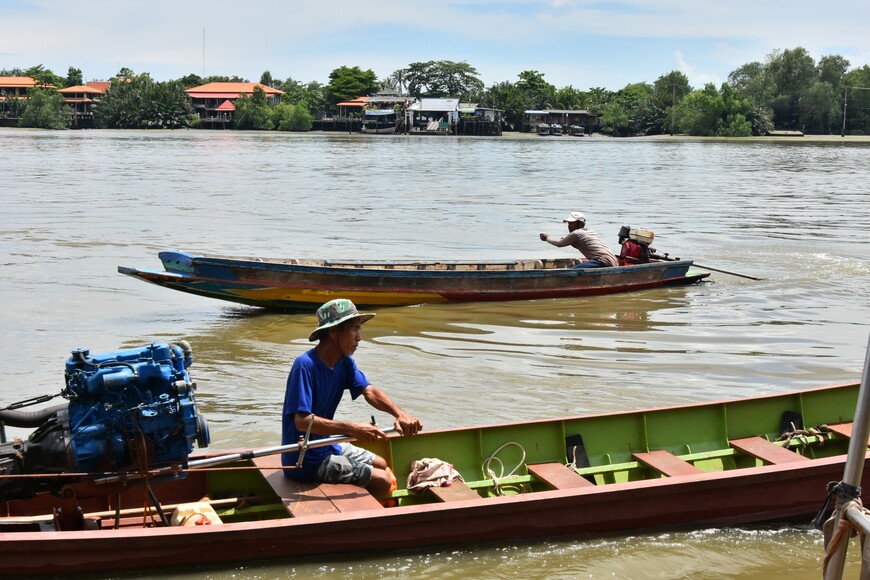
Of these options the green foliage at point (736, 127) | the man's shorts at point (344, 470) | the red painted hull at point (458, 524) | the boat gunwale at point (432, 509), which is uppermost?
the green foliage at point (736, 127)

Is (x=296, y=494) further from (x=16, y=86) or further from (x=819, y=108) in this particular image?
(x=16, y=86)

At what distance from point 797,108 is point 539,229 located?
108 metres

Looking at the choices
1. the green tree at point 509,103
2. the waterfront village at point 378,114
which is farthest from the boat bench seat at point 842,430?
the green tree at point 509,103

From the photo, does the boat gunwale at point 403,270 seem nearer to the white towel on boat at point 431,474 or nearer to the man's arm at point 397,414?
the white towel on boat at point 431,474

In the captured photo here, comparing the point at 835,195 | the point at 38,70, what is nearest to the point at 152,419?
the point at 835,195

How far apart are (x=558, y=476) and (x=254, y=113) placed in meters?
133

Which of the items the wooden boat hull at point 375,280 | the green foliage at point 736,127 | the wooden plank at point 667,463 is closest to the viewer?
the wooden plank at point 667,463

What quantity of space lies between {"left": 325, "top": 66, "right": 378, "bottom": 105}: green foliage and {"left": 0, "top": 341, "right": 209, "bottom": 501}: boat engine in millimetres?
137973

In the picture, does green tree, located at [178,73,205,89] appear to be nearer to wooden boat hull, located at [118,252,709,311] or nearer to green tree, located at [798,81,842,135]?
green tree, located at [798,81,842,135]

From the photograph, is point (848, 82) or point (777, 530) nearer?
point (777, 530)

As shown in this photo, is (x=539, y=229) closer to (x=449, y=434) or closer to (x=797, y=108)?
(x=449, y=434)

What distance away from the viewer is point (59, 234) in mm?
25281

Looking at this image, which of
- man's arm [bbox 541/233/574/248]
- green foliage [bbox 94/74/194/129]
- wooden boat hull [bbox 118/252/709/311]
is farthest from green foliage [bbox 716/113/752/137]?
man's arm [bbox 541/233/574/248]

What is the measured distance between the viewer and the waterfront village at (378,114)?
127 m
